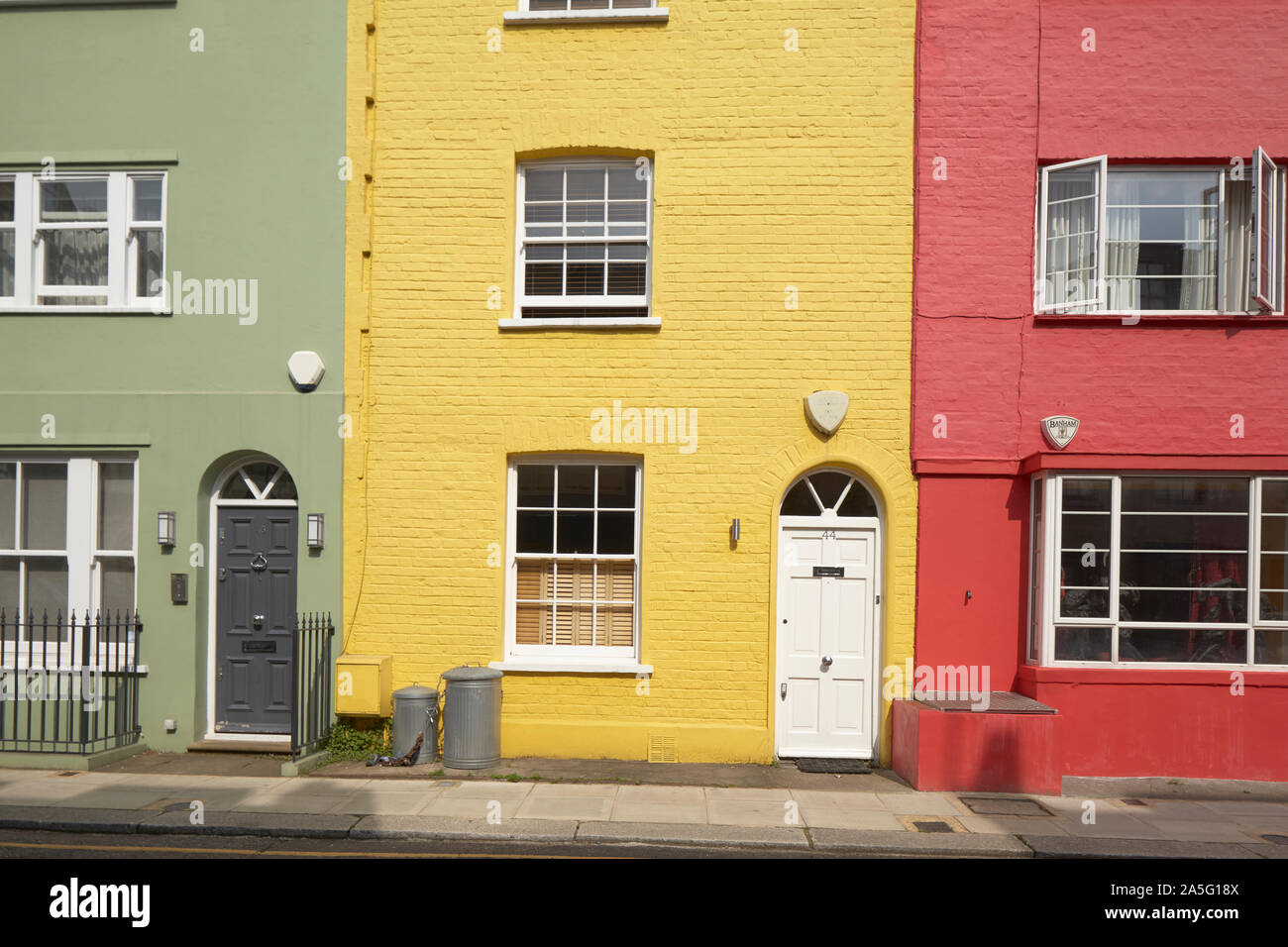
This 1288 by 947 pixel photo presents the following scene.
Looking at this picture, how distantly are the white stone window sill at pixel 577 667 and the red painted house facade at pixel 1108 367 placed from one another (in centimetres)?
300

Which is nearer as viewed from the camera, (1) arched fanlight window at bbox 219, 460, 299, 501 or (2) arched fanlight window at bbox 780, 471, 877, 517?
(2) arched fanlight window at bbox 780, 471, 877, 517

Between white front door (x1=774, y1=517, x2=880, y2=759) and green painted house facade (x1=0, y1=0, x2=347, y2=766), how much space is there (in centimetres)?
485

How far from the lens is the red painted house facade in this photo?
9.83 m

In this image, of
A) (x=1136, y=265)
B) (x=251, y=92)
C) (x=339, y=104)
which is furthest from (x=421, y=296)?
(x=1136, y=265)

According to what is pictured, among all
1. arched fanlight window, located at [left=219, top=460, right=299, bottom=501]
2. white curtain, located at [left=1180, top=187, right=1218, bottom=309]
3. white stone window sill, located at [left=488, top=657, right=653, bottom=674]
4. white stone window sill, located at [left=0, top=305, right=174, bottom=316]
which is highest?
white curtain, located at [left=1180, top=187, right=1218, bottom=309]

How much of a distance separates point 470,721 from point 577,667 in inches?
48.2

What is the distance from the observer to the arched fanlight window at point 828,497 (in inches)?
412

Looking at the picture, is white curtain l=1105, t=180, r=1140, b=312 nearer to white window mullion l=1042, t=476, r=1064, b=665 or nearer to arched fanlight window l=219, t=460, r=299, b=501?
white window mullion l=1042, t=476, r=1064, b=665

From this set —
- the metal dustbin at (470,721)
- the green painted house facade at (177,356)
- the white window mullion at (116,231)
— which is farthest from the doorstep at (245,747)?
the white window mullion at (116,231)

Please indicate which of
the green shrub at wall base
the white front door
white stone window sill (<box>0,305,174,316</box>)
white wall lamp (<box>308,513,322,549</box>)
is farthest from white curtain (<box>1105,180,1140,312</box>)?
white stone window sill (<box>0,305,174,316</box>)

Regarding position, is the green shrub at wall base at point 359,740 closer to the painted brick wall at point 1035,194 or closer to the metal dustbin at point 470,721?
the metal dustbin at point 470,721

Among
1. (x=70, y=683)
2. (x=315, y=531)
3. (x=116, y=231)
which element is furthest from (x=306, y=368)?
(x=70, y=683)

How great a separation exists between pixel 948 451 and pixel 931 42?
4310 millimetres

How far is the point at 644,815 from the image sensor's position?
27.1 feet
